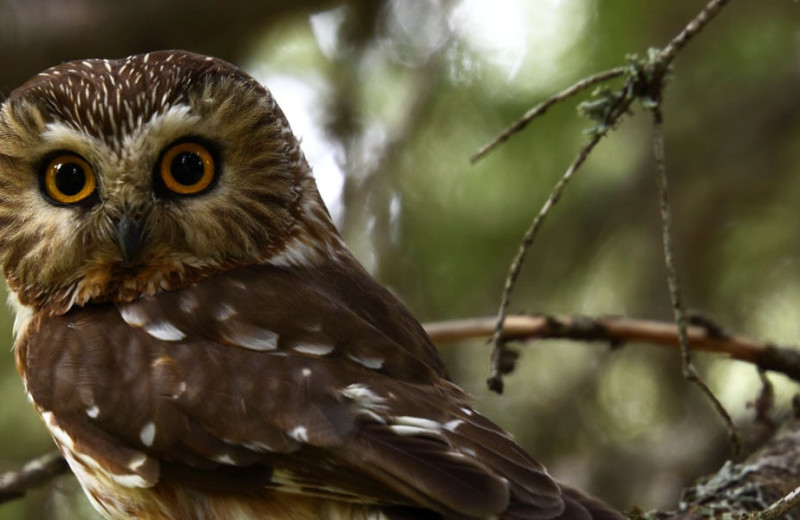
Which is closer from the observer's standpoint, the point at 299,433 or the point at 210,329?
the point at 299,433

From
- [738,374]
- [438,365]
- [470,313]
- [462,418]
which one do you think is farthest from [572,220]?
[462,418]

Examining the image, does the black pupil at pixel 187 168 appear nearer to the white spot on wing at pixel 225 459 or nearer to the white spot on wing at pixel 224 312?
the white spot on wing at pixel 224 312

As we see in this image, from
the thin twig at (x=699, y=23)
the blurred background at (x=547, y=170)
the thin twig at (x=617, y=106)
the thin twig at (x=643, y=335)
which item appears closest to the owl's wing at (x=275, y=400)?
the thin twig at (x=617, y=106)

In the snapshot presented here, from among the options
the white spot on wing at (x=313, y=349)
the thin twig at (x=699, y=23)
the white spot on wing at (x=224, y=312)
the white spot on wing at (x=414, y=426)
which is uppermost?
the thin twig at (x=699, y=23)

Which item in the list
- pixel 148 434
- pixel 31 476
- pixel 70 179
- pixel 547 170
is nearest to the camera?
pixel 148 434

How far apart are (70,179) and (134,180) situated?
0.21m

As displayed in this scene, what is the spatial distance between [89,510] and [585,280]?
2412mm

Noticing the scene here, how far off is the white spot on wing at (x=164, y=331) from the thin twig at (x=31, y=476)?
2.47 feet

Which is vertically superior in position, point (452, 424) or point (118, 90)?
point (118, 90)

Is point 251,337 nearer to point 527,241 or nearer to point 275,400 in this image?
point 275,400

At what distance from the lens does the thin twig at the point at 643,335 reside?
145 inches

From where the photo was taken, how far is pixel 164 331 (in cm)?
310

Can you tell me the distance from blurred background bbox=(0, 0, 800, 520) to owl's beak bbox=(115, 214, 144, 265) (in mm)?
1696

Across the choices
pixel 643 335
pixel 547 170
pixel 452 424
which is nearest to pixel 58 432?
pixel 452 424
